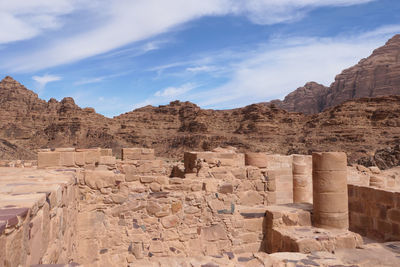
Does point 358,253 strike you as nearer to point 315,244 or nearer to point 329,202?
point 315,244

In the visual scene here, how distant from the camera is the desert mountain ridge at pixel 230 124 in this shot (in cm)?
4916

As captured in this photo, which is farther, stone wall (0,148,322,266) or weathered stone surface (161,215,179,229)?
weathered stone surface (161,215,179,229)

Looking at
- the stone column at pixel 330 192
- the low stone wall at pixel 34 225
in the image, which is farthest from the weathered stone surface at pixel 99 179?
the stone column at pixel 330 192

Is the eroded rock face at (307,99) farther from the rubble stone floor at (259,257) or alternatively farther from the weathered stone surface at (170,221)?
the weathered stone surface at (170,221)

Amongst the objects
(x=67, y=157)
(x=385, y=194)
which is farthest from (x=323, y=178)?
(x=67, y=157)

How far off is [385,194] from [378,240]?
993mm

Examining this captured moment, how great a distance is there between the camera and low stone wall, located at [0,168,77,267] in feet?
5.40

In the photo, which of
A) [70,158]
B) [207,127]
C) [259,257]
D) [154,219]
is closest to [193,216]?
[154,219]

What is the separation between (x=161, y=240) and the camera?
4785 millimetres

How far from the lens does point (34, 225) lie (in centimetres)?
212

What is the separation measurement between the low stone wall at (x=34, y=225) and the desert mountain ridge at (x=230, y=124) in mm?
39262

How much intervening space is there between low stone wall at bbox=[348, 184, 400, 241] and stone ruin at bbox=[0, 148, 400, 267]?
0.02 m

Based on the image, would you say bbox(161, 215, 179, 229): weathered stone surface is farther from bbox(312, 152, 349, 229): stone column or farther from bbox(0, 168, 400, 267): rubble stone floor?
bbox(312, 152, 349, 229): stone column

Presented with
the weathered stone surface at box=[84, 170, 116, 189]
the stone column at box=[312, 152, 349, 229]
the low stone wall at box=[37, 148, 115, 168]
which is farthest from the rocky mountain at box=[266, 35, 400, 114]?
the weathered stone surface at box=[84, 170, 116, 189]
